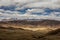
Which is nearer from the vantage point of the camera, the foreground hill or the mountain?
the mountain

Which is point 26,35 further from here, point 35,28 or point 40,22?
point 40,22

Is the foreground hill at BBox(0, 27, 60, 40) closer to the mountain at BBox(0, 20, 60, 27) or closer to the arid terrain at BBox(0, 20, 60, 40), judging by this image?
the arid terrain at BBox(0, 20, 60, 40)

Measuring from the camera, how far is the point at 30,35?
28.9 feet

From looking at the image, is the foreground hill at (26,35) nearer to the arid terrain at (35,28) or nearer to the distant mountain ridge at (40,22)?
the arid terrain at (35,28)

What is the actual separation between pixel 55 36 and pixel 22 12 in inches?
103

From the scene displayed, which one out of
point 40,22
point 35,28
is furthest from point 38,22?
point 35,28

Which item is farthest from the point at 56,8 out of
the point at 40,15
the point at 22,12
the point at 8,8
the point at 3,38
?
the point at 3,38

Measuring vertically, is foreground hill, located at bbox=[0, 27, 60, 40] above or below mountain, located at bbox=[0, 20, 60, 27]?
below

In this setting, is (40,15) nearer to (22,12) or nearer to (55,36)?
(22,12)

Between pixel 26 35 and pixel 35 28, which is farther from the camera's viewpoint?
pixel 26 35

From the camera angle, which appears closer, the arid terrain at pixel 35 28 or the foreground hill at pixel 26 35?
the arid terrain at pixel 35 28

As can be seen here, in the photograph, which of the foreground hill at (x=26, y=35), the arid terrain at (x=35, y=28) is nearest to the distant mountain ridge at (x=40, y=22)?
the arid terrain at (x=35, y=28)

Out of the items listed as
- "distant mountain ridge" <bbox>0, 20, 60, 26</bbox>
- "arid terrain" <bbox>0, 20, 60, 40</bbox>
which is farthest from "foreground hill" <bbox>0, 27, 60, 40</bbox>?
"distant mountain ridge" <bbox>0, 20, 60, 26</bbox>

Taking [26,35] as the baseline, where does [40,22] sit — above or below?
above
